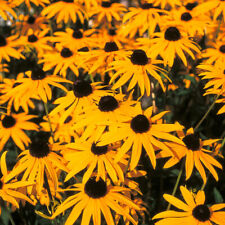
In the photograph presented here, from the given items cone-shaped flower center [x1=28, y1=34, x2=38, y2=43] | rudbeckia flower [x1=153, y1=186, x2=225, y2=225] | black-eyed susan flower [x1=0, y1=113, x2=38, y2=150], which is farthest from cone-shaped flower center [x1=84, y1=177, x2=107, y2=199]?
cone-shaped flower center [x1=28, y1=34, x2=38, y2=43]

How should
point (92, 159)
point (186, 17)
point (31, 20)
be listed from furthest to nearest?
1. point (31, 20)
2. point (186, 17)
3. point (92, 159)

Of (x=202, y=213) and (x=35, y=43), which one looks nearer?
(x=202, y=213)

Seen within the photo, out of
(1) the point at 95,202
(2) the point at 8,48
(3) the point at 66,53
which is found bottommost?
(1) the point at 95,202

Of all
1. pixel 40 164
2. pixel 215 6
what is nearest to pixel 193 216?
pixel 40 164

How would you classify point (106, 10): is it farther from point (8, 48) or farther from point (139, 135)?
point (139, 135)

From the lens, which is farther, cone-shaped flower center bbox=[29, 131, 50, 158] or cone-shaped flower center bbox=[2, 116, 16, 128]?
cone-shaped flower center bbox=[2, 116, 16, 128]

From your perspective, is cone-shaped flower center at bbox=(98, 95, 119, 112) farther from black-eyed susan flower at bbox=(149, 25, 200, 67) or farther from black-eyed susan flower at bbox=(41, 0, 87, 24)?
black-eyed susan flower at bbox=(41, 0, 87, 24)
